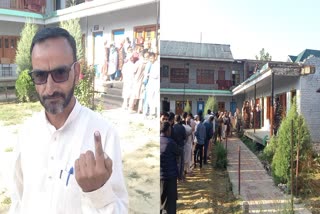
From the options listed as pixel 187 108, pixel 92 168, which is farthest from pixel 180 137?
pixel 92 168

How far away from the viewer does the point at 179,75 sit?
2572 mm

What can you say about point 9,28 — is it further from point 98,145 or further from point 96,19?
point 98,145

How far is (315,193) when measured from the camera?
7.66 ft

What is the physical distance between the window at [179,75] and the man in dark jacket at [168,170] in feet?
0.91

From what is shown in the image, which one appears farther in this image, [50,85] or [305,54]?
[305,54]

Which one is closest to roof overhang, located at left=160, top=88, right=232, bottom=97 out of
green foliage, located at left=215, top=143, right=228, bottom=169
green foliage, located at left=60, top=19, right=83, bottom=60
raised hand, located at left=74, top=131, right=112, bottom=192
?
green foliage, located at left=215, top=143, right=228, bottom=169

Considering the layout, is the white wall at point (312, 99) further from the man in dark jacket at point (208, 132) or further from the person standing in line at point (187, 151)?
the person standing in line at point (187, 151)

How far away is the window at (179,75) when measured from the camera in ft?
8.39

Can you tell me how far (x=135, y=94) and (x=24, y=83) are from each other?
62 centimetres

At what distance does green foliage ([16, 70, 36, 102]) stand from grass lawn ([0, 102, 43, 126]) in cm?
4

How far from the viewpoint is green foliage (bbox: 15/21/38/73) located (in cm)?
210

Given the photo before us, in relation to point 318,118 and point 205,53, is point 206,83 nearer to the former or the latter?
point 205,53

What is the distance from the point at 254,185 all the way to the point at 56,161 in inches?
49.2

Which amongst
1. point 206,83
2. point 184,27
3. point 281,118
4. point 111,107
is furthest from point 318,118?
point 111,107
